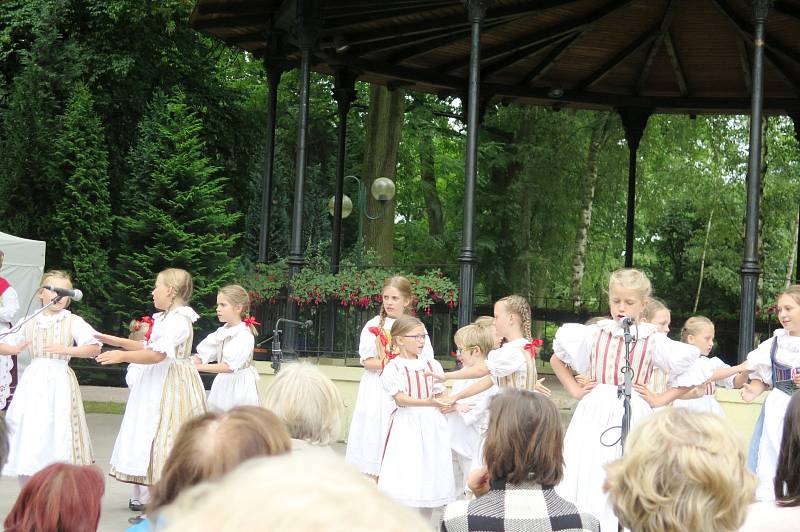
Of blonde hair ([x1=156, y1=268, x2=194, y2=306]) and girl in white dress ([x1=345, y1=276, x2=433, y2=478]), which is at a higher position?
blonde hair ([x1=156, y1=268, x2=194, y2=306])

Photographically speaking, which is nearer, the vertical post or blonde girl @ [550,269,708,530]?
blonde girl @ [550,269,708,530]

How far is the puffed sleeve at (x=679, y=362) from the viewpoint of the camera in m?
5.66

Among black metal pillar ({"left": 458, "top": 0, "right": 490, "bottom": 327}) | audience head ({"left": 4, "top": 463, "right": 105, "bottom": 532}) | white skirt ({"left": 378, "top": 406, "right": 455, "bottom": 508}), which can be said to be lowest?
white skirt ({"left": 378, "top": 406, "right": 455, "bottom": 508})

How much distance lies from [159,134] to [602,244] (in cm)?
1497

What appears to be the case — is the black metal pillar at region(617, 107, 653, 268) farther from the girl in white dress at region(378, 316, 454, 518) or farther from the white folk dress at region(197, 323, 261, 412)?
the girl in white dress at region(378, 316, 454, 518)

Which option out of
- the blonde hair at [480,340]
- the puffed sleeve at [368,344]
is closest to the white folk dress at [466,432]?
the blonde hair at [480,340]

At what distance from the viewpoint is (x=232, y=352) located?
8062 millimetres

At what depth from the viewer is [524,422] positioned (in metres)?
3.46

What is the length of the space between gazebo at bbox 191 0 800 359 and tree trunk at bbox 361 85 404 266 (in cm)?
306

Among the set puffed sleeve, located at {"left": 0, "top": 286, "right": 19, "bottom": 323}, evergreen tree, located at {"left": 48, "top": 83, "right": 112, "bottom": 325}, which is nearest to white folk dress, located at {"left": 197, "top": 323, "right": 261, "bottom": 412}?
puffed sleeve, located at {"left": 0, "top": 286, "right": 19, "bottom": 323}

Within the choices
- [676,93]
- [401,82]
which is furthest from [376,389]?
[676,93]

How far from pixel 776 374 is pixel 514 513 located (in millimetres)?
4146

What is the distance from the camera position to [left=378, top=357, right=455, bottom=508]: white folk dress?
668 cm

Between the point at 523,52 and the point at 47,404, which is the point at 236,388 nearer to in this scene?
the point at 47,404
